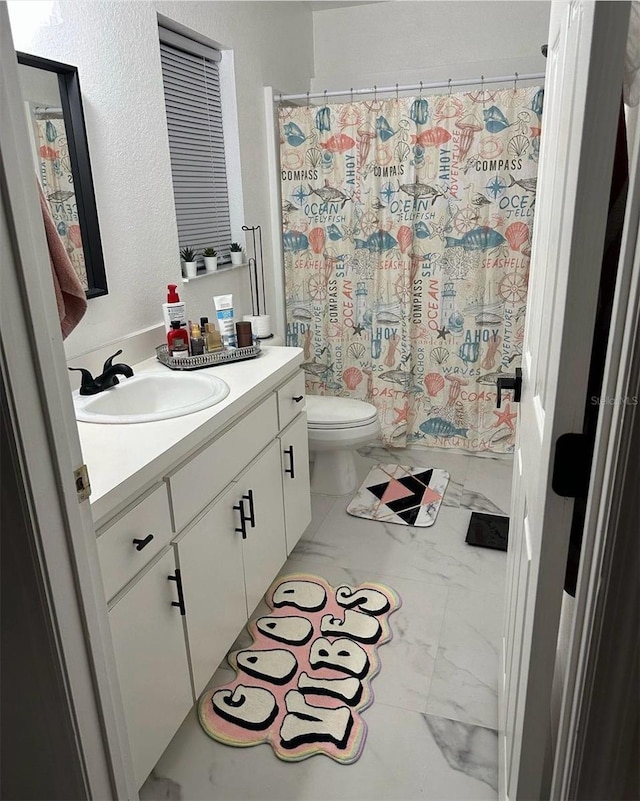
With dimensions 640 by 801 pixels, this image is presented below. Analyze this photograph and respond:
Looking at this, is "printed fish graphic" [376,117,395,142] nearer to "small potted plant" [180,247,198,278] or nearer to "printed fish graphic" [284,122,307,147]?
"printed fish graphic" [284,122,307,147]

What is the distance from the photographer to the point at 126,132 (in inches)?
76.7

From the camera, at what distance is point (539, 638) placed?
834mm

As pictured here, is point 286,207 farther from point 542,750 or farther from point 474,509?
point 542,750

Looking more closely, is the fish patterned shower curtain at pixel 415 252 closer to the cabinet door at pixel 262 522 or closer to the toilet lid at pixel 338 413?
the toilet lid at pixel 338 413

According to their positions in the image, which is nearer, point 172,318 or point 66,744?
point 66,744

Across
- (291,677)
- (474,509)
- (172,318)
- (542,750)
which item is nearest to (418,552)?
(474,509)

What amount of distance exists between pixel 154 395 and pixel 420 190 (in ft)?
5.72

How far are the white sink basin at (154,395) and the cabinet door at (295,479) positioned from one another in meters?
0.35

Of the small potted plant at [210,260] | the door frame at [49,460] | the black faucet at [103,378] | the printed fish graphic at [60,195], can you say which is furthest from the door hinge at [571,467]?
the small potted plant at [210,260]

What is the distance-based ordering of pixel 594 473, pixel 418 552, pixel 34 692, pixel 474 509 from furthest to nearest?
pixel 474 509
pixel 418 552
pixel 34 692
pixel 594 473

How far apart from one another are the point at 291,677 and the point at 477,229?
214 centimetres

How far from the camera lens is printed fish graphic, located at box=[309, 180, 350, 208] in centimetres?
300

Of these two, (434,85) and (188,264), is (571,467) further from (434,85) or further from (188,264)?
(434,85)

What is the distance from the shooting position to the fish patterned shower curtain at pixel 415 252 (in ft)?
9.04
